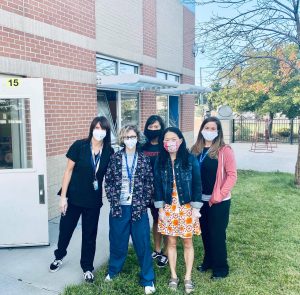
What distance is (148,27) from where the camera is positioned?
31.2 feet

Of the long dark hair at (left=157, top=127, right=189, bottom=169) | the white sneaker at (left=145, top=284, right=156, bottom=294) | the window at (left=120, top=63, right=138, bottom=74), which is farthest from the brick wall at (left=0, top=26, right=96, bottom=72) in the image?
the white sneaker at (left=145, top=284, right=156, bottom=294)

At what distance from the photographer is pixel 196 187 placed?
3.61 m

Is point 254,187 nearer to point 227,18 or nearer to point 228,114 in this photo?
point 227,18

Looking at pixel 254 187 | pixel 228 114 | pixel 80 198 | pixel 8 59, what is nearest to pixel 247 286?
pixel 80 198

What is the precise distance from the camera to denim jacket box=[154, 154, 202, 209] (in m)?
3.60

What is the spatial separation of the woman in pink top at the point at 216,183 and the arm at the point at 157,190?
1.77 ft

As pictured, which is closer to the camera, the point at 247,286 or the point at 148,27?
the point at 247,286

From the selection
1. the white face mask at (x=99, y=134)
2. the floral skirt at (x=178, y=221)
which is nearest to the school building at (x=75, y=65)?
the white face mask at (x=99, y=134)

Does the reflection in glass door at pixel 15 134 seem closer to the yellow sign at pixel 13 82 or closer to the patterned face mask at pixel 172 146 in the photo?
the yellow sign at pixel 13 82

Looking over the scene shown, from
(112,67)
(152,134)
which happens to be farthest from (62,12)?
(152,134)

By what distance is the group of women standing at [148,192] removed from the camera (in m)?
3.63

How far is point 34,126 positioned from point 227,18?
5.89m

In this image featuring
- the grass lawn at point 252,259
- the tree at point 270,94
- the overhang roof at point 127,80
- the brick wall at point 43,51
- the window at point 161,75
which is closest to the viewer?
the grass lawn at point 252,259

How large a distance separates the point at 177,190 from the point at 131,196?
493 mm
